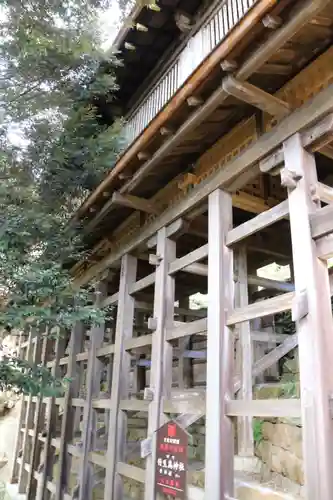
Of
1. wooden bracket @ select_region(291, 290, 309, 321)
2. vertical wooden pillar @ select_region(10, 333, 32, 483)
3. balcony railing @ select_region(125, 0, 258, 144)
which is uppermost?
balcony railing @ select_region(125, 0, 258, 144)

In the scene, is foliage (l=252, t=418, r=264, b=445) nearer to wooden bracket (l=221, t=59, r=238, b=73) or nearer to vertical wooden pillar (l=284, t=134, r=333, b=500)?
vertical wooden pillar (l=284, t=134, r=333, b=500)

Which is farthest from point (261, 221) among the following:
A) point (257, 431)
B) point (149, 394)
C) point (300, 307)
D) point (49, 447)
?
point (49, 447)

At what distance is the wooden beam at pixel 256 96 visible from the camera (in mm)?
3496

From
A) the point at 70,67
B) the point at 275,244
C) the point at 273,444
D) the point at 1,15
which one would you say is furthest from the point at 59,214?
the point at 273,444

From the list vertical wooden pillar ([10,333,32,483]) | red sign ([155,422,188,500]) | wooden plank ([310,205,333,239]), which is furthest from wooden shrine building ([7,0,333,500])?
vertical wooden pillar ([10,333,32,483])

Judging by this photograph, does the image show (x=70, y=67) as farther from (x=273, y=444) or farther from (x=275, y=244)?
(x=273, y=444)

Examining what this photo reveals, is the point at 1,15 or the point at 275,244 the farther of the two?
the point at 275,244

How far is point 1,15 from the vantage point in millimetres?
5793

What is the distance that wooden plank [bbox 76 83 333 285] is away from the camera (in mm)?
3394

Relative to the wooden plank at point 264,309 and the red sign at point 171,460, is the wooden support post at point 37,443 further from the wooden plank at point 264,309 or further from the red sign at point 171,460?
the wooden plank at point 264,309

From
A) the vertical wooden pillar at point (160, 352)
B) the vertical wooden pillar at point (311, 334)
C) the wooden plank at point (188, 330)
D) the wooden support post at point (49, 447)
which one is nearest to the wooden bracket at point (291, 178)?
the vertical wooden pillar at point (311, 334)

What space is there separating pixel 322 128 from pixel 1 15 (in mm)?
4937

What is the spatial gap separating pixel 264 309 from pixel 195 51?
362 centimetres

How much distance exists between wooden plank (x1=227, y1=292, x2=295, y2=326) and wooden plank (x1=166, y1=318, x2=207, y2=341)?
0.42 meters
